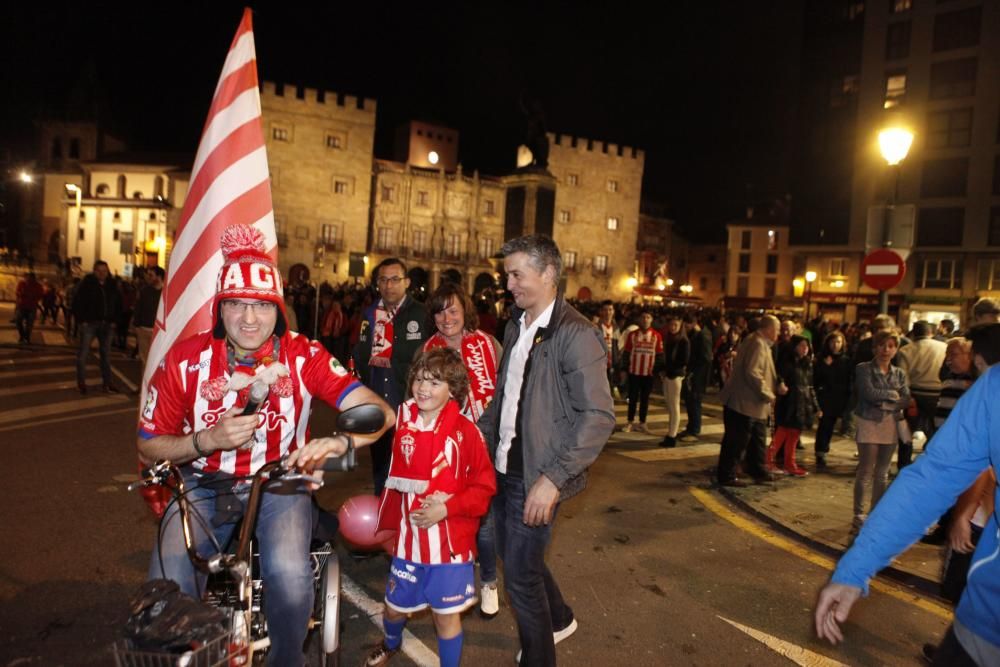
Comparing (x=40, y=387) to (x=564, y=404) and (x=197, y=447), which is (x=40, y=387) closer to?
Result: (x=197, y=447)

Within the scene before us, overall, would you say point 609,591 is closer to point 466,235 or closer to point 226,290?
point 226,290

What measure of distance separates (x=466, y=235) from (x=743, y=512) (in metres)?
50.0

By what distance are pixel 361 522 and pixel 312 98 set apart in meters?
50.8

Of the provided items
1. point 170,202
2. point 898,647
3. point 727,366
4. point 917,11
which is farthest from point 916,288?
point 170,202

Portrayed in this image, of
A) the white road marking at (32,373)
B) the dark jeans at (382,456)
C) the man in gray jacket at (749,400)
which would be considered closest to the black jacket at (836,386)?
the man in gray jacket at (749,400)

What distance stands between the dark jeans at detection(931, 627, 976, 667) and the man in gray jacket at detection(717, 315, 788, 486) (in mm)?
5987

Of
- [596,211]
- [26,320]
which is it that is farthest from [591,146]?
[26,320]

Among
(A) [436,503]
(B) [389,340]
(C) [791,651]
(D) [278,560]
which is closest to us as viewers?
(D) [278,560]

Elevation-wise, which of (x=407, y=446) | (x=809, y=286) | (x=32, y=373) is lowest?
(x=32, y=373)

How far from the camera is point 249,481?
108 inches

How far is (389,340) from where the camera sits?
18.6 ft

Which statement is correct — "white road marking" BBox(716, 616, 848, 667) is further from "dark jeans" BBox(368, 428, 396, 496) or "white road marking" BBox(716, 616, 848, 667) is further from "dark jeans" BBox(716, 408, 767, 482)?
"dark jeans" BBox(716, 408, 767, 482)

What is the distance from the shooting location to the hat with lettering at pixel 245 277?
2672 mm

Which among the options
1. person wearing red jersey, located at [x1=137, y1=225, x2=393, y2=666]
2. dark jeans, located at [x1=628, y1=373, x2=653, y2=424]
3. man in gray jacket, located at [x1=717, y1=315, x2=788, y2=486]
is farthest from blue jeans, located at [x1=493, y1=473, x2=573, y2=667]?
dark jeans, located at [x1=628, y1=373, x2=653, y2=424]
